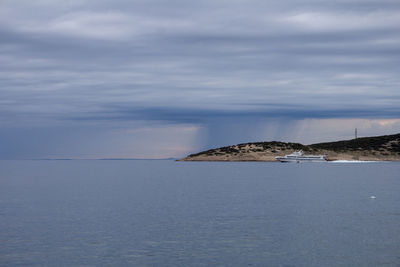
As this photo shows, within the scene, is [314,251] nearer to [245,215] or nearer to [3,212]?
[245,215]

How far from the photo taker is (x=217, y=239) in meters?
47.5

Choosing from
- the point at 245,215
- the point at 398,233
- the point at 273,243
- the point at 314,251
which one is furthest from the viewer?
the point at 245,215

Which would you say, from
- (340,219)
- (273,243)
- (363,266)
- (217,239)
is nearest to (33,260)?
(217,239)

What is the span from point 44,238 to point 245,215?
23.4 m

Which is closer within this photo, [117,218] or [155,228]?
[155,228]

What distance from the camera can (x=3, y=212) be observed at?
220ft

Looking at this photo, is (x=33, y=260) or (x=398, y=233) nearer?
(x=33, y=260)

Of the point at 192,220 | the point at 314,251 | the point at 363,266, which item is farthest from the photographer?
the point at 192,220

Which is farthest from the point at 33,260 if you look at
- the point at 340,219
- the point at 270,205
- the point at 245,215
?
the point at 270,205

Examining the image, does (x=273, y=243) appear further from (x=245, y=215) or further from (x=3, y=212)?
(x=3, y=212)

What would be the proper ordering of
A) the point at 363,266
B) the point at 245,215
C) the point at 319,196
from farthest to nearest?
the point at 319,196 → the point at 245,215 → the point at 363,266

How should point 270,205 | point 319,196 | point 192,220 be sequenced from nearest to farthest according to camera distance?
1. point 192,220
2. point 270,205
3. point 319,196

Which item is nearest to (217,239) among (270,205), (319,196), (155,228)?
(155,228)

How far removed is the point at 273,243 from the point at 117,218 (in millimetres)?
21010
